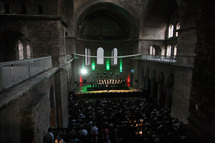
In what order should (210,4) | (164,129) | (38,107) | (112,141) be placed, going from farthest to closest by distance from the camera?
(164,129)
(112,141)
(38,107)
(210,4)

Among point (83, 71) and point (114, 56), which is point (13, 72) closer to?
point (83, 71)

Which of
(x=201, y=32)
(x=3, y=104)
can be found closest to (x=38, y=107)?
(x=3, y=104)

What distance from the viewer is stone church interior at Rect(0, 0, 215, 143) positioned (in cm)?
406

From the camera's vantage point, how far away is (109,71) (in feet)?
94.3

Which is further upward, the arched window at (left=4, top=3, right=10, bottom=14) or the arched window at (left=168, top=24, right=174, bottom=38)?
the arched window at (left=168, top=24, right=174, bottom=38)

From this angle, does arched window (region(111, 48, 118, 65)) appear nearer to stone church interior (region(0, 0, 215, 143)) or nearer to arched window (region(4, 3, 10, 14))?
stone church interior (region(0, 0, 215, 143))

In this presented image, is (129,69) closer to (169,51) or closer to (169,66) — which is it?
(169,51)

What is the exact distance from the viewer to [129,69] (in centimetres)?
2680

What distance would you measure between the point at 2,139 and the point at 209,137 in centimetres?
552

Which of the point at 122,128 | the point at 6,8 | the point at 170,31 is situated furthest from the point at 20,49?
the point at 170,31

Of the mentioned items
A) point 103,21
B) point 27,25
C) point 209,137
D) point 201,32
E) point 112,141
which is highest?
point 103,21

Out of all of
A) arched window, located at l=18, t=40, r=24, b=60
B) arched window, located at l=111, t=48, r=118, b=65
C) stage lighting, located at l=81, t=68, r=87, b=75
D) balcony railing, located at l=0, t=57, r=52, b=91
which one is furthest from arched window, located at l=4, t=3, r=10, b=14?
arched window, located at l=111, t=48, r=118, b=65

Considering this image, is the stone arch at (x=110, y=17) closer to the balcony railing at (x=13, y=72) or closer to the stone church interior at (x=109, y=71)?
the stone church interior at (x=109, y=71)

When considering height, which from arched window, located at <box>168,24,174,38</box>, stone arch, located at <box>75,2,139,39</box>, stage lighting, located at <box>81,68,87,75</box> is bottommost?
stage lighting, located at <box>81,68,87,75</box>
